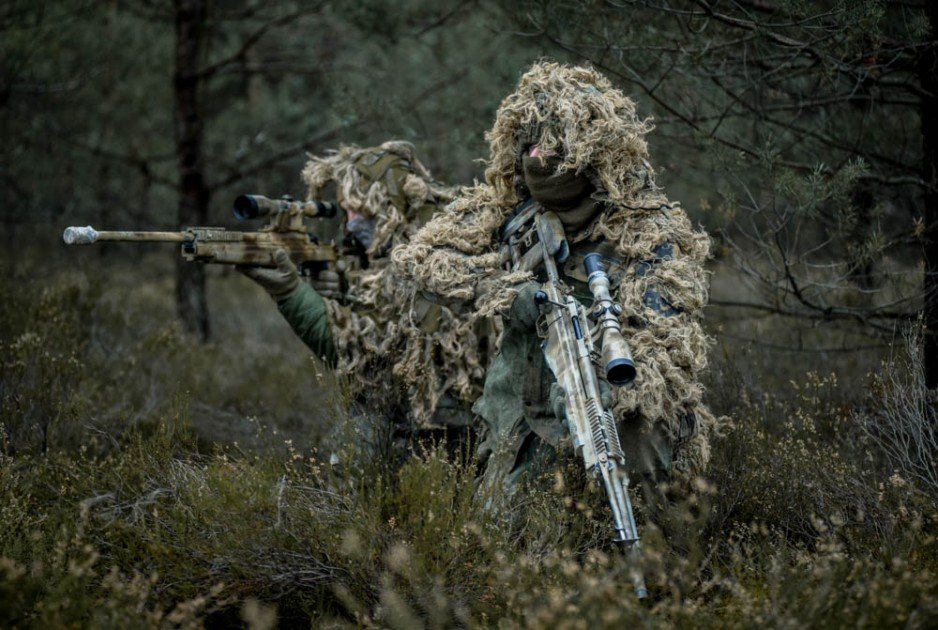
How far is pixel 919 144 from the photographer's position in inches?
219

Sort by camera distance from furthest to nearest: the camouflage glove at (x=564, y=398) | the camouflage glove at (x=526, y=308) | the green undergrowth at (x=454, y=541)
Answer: the camouflage glove at (x=526, y=308) < the camouflage glove at (x=564, y=398) < the green undergrowth at (x=454, y=541)

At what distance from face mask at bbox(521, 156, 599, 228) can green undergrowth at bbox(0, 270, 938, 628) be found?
1087mm

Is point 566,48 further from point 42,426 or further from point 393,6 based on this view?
point 42,426

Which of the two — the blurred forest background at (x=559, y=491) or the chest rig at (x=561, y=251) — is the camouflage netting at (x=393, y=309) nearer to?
the blurred forest background at (x=559, y=491)

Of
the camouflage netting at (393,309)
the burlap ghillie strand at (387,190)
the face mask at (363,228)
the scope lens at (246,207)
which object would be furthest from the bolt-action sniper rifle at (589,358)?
the scope lens at (246,207)

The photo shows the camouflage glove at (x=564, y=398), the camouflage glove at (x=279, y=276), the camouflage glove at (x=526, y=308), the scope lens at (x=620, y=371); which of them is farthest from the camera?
the camouflage glove at (x=279, y=276)

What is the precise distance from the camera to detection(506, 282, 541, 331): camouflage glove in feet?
11.6

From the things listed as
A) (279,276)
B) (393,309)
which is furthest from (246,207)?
(393,309)

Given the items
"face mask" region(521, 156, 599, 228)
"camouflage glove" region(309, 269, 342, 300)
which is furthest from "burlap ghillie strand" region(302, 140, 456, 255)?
"face mask" region(521, 156, 599, 228)

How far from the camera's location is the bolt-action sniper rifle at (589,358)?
292cm

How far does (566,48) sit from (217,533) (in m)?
3.17

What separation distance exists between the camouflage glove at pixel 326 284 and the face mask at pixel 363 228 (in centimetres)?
29

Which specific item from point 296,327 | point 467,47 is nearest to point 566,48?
point 296,327

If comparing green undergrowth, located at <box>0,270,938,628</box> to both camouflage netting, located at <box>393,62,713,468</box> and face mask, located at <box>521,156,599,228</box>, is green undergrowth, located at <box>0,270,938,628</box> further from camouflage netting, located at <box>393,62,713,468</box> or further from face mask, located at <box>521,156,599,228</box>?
face mask, located at <box>521,156,599,228</box>
